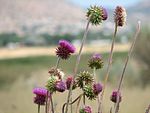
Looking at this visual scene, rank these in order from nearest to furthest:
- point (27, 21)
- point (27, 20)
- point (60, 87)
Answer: point (60, 87) < point (27, 21) < point (27, 20)

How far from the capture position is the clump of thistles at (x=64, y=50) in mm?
3184

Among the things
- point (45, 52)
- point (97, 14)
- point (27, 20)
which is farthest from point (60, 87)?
point (27, 20)

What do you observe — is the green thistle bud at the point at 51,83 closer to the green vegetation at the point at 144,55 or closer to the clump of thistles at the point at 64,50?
the clump of thistles at the point at 64,50

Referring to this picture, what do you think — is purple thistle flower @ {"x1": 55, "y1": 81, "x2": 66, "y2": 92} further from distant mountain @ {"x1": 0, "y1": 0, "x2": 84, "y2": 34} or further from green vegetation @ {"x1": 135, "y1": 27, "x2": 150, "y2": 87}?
distant mountain @ {"x1": 0, "y1": 0, "x2": 84, "y2": 34}

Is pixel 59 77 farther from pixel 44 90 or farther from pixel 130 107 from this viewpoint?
pixel 130 107

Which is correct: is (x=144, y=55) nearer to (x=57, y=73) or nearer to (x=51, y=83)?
(x=57, y=73)

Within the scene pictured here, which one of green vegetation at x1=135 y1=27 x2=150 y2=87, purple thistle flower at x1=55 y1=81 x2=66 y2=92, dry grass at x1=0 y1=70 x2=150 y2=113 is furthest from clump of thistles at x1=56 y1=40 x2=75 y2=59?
green vegetation at x1=135 y1=27 x2=150 y2=87

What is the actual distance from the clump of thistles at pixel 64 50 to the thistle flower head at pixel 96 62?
0.23 meters

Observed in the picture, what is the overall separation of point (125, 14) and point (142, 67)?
2495cm

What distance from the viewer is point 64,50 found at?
3188mm

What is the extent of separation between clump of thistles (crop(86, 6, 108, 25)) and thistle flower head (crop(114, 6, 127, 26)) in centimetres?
6

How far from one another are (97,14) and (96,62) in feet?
1.46

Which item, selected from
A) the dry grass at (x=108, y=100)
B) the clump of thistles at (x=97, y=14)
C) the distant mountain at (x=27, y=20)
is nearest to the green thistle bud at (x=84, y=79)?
the clump of thistles at (x=97, y=14)

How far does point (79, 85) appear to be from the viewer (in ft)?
10.6
